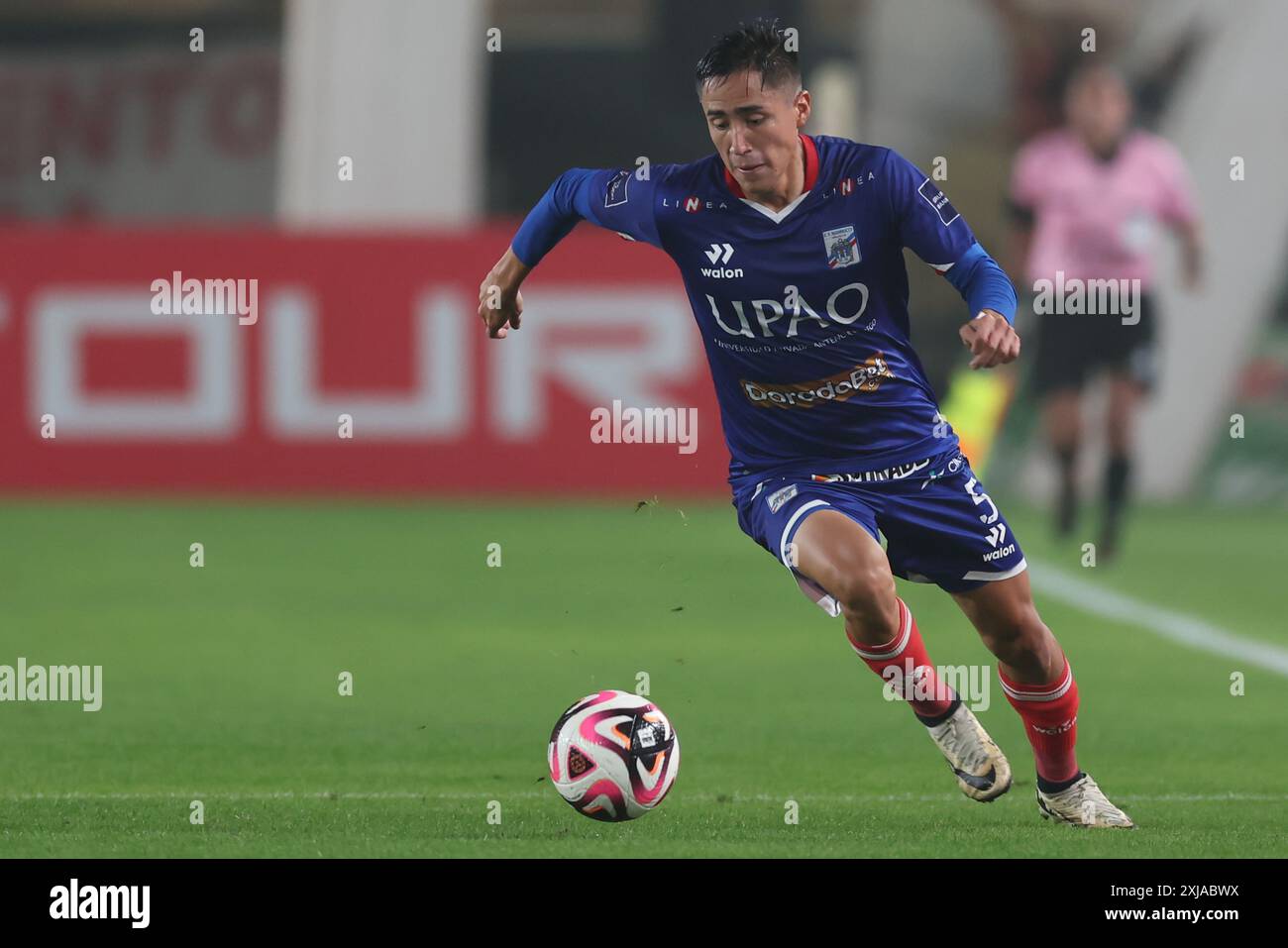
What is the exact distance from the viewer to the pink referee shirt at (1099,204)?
1382cm

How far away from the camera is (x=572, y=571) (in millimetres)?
12195

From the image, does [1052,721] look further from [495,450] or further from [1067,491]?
[495,450]

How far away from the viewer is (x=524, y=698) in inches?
325

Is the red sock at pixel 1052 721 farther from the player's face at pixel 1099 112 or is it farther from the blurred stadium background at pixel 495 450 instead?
the player's face at pixel 1099 112

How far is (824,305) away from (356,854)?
182 cm

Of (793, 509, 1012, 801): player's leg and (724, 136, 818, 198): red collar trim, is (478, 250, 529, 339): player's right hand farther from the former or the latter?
(793, 509, 1012, 801): player's leg

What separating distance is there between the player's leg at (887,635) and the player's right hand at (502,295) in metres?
0.99

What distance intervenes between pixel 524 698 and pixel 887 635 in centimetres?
250

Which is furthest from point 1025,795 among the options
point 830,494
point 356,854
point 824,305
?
point 356,854

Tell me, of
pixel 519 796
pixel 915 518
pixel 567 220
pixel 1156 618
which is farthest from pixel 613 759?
pixel 1156 618

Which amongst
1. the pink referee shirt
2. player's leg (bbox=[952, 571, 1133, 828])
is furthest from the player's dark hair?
the pink referee shirt

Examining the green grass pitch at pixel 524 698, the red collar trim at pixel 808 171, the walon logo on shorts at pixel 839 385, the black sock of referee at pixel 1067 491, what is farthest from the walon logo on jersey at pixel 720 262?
the black sock of referee at pixel 1067 491

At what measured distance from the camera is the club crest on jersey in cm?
592
